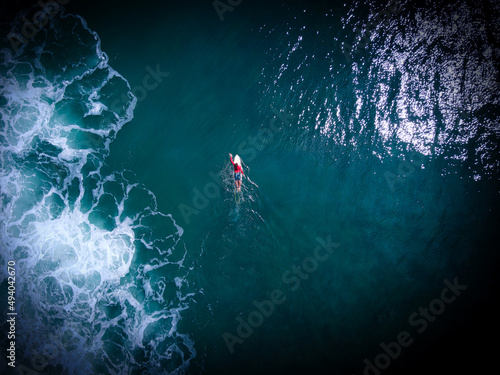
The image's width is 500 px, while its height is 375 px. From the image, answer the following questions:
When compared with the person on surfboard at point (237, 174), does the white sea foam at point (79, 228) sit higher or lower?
lower

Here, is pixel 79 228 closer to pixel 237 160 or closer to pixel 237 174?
pixel 237 174

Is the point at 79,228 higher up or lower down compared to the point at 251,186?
lower down

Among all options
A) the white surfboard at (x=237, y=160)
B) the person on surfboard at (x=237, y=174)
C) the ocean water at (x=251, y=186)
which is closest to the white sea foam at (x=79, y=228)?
the ocean water at (x=251, y=186)

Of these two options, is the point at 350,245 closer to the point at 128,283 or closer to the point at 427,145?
the point at 427,145

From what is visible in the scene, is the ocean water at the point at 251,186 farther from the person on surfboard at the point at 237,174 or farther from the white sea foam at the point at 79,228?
the person on surfboard at the point at 237,174

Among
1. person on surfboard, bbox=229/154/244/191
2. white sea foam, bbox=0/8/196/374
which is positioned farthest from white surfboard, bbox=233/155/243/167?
white sea foam, bbox=0/8/196/374

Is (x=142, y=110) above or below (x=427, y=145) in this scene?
below

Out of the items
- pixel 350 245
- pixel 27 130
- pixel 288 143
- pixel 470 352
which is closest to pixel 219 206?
pixel 288 143

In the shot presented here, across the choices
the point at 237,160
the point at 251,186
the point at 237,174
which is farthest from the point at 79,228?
the point at 251,186
